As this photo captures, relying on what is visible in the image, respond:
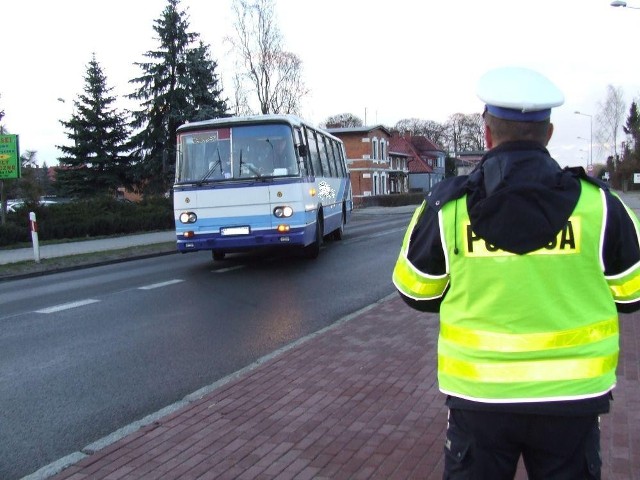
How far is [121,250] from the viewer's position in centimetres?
1917

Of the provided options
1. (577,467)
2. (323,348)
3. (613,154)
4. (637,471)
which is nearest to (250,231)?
(323,348)

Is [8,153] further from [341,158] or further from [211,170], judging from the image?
[341,158]

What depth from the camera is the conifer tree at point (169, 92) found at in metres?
37.0

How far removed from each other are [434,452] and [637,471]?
1.08 m

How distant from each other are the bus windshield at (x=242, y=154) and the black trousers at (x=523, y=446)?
1146cm

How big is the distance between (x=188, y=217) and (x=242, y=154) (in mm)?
1700

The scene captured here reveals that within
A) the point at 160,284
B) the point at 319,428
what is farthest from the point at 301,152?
the point at 319,428

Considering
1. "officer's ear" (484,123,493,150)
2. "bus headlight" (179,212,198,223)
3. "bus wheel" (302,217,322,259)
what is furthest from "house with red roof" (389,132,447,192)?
"officer's ear" (484,123,493,150)

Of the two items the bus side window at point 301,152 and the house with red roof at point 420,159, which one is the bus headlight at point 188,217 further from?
the house with red roof at point 420,159

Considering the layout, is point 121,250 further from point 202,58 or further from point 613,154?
point 613,154

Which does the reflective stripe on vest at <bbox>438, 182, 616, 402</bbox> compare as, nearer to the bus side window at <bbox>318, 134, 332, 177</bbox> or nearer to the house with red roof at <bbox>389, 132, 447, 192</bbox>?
the bus side window at <bbox>318, 134, 332, 177</bbox>

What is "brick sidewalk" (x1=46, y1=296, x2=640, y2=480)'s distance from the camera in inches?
147

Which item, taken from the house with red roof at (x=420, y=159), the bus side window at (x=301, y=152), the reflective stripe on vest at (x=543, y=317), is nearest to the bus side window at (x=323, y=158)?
the bus side window at (x=301, y=152)

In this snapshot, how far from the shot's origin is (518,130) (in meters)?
1.98
